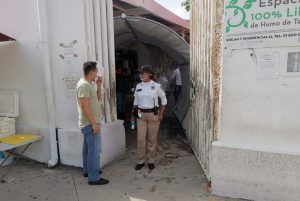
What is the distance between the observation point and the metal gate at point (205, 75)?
12.7 feet

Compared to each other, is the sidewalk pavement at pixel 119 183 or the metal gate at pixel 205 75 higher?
the metal gate at pixel 205 75

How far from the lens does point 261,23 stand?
3482 millimetres

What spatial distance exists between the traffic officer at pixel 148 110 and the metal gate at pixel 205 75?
70 cm

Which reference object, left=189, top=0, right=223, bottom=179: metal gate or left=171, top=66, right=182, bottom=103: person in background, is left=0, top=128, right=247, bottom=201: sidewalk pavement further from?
left=171, top=66, right=182, bottom=103: person in background

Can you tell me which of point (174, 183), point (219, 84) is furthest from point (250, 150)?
point (174, 183)

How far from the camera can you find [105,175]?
4.88m

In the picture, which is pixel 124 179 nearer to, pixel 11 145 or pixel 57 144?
pixel 57 144

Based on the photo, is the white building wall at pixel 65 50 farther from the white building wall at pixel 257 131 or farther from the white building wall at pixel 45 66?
the white building wall at pixel 257 131

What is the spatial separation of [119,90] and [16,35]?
3890 mm

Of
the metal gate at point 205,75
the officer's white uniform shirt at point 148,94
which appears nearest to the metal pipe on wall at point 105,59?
the officer's white uniform shirt at point 148,94

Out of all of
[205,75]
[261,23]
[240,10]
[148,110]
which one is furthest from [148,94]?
[261,23]

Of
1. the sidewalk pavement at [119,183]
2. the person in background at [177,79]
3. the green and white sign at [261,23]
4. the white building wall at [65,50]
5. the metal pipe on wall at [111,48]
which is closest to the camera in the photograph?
the green and white sign at [261,23]

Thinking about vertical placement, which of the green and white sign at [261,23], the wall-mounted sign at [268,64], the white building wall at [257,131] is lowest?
the white building wall at [257,131]

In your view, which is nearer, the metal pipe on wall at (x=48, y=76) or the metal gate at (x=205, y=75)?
the metal gate at (x=205, y=75)
